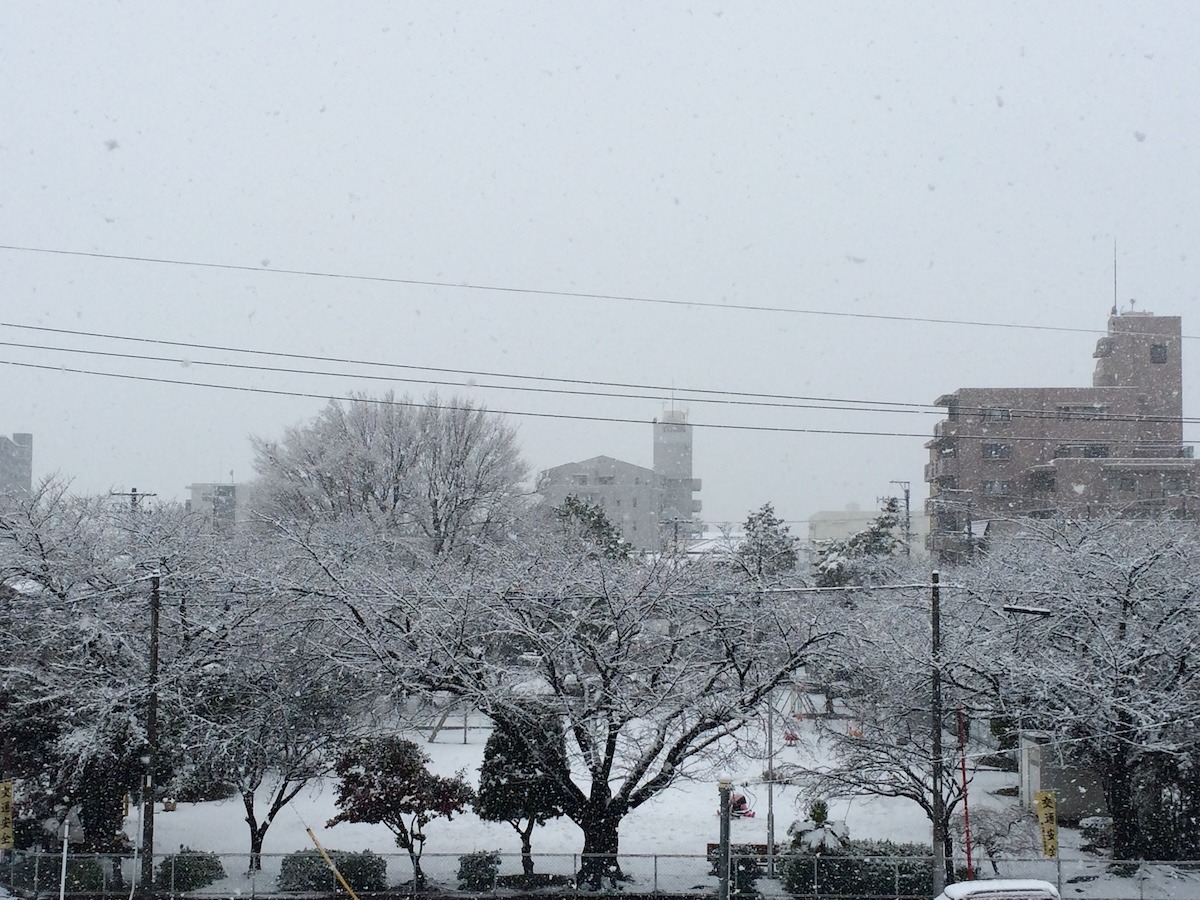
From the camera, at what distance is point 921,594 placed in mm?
24859

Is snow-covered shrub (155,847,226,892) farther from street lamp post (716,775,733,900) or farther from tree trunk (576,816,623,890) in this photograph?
street lamp post (716,775,733,900)

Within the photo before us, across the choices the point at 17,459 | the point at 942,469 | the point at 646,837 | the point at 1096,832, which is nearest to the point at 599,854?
the point at 646,837

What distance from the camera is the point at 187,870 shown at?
57.7 ft

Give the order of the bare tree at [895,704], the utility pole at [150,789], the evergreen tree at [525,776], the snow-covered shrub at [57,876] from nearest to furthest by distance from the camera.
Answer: the utility pole at [150,789] → the snow-covered shrub at [57,876] → the evergreen tree at [525,776] → the bare tree at [895,704]

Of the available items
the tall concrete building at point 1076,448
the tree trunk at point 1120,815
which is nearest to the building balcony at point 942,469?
the tall concrete building at point 1076,448

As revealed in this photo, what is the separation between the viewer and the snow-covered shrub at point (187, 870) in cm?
1748

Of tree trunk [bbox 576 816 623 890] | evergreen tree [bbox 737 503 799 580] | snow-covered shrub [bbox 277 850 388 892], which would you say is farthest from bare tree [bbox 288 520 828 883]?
evergreen tree [bbox 737 503 799 580]

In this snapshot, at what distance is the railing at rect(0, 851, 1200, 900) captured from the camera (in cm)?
1719

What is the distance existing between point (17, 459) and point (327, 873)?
9045cm

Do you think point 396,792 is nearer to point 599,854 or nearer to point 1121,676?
point 599,854

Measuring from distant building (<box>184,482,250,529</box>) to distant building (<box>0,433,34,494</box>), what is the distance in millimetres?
14103

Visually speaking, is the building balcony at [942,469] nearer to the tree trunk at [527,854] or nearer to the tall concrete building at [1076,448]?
the tall concrete building at [1076,448]

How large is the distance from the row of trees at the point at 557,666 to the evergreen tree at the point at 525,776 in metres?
0.06

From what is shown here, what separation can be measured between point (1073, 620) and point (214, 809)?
1880cm
